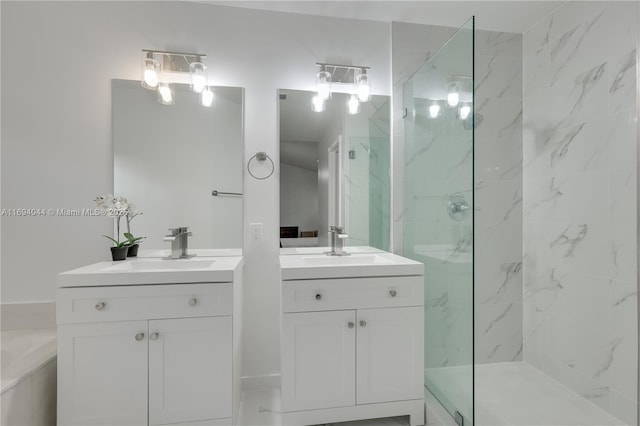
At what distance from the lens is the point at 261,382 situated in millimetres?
2037

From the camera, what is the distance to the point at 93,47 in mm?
1888

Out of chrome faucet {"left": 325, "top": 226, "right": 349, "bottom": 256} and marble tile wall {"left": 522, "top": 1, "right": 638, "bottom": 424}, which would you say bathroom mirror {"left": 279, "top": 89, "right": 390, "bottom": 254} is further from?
marble tile wall {"left": 522, "top": 1, "right": 638, "bottom": 424}

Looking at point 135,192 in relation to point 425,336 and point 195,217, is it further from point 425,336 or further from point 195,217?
point 425,336

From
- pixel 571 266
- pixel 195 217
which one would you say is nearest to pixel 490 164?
pixel 571 266

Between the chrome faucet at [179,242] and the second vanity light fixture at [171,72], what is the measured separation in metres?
0.80

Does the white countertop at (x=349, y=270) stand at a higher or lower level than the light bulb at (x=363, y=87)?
lower

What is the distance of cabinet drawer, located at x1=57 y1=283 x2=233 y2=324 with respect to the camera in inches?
55.7

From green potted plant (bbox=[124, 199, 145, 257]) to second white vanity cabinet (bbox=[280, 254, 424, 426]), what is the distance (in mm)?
987

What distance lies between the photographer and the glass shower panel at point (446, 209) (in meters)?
1.40

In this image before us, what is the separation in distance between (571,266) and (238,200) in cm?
218

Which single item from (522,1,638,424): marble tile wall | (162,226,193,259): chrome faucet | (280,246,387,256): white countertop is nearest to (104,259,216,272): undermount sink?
(162,226,193,259): chrome faucet

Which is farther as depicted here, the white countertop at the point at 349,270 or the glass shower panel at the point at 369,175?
the glass shower panel at the point at 369,175

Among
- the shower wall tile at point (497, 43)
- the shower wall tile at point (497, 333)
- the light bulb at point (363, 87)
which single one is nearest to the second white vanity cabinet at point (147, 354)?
the light bulb at point (363, 87)

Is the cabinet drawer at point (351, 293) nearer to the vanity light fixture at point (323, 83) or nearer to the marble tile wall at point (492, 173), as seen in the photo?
the marble tile wall at point (492, 173)
